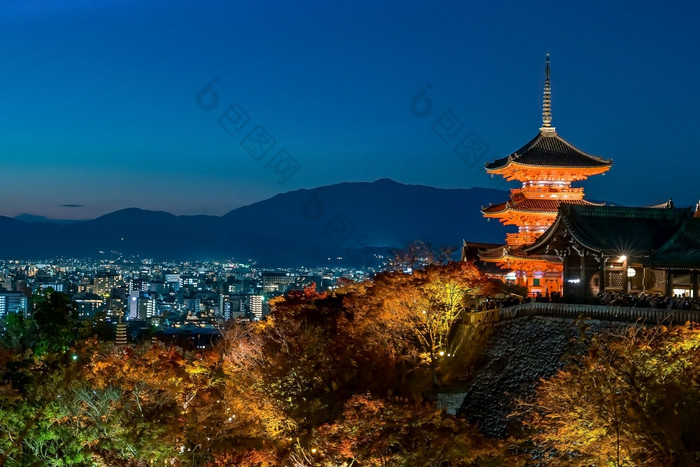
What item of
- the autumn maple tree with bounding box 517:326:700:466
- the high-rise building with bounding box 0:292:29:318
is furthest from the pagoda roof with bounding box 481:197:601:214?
the high-rise building with bounding box 0:292:29:318

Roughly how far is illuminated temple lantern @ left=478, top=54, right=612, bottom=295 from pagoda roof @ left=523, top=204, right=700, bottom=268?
309 inches

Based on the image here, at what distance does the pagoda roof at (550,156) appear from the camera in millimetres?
41844

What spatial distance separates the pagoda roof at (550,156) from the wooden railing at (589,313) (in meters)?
13.4

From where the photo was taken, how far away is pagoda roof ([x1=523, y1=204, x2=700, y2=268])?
29656mm

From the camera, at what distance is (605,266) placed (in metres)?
32.3

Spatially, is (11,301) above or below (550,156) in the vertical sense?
below

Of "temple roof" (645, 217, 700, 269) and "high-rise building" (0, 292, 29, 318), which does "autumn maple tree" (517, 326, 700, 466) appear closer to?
"temple roof" (645, 217, 700, 269)

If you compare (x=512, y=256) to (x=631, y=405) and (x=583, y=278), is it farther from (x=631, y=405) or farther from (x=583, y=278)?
(x=631, y=405)

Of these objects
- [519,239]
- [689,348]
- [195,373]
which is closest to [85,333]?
[195,373]

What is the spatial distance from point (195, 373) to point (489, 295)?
1184 cm

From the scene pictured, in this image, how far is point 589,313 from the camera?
25.8m

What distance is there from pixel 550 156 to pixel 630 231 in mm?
11162

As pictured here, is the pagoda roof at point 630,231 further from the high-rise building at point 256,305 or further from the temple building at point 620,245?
the high-rise building at point 256,305

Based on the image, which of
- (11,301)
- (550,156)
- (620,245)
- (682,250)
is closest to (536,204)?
(550,156)
